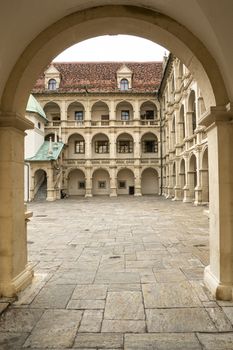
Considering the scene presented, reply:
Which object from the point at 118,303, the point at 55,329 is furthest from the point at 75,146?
the point at 55,329

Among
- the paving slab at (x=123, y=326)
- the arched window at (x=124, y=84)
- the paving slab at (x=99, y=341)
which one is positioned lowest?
the paving slab at (x=123, y=326)

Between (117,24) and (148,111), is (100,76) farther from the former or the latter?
(117,24)

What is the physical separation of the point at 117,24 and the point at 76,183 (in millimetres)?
37567

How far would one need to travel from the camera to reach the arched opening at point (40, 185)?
3251 centimetres

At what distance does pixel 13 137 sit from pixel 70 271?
9.82 ft

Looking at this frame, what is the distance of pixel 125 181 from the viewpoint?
4222 cm

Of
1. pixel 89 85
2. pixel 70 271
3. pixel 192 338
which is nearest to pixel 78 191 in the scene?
pixel 89 85

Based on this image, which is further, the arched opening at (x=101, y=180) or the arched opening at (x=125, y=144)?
the arched opening at (x=101, y=180)

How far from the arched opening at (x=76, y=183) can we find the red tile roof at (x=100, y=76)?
11.2 meters

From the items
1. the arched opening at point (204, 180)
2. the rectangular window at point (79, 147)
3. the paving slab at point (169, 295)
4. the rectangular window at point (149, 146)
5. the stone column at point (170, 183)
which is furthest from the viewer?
the rectangular window at point (149, 146)

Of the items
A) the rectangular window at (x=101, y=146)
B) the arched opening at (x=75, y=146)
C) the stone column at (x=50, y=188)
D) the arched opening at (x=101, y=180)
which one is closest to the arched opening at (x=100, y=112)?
the rectangular window at (x=101, y=146)

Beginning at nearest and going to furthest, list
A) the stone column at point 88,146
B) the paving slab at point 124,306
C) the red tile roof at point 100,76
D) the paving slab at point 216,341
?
the paving slab at point 216,341
the paving slab at point 124,306
the stone column at point 88,146
the red tile roof at point 100,76

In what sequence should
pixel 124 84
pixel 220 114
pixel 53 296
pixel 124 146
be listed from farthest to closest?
pixel 124 146 → pixel 124 84 → pixel 53 296 → pixel 220 114

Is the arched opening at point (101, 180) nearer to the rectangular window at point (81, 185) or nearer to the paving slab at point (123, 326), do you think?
the rectangular window at point (81, 185)
